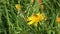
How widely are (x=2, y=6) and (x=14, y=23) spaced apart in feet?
0.78

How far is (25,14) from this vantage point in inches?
66.2

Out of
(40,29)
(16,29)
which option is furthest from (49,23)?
(16,29)

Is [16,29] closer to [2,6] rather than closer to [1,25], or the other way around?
[1,25]

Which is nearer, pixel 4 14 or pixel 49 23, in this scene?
pixel 49 23

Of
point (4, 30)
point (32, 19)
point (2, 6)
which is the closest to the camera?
point (32, 19)

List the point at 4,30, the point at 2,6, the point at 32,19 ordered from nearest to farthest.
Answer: the point at 32,19
the point at 4,30
the point at 2,6

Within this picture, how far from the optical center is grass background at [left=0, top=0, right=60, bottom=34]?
1.54m

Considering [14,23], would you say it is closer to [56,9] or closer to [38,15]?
[38,15]

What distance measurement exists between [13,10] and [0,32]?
0.24 m

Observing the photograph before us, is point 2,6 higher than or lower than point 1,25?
higher

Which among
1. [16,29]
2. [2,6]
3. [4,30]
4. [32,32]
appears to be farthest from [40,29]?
[2,6]

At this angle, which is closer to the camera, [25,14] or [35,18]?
[35,18]

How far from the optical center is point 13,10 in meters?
1.71

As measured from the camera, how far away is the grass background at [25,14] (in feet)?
5.06
